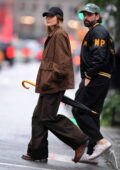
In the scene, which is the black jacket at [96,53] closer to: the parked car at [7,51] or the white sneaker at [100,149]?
the white sneaker at [100,149]

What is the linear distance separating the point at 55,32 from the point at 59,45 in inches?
6.5

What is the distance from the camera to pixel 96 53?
895cm

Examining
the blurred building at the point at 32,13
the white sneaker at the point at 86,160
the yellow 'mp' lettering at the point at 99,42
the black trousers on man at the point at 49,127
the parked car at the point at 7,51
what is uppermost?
the yellow 'mp' lettering at the point at 99,42

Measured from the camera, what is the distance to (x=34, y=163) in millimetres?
8906

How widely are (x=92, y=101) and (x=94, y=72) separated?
421mm

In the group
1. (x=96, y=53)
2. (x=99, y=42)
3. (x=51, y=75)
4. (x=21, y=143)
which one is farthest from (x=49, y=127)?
(x=21, y=143)

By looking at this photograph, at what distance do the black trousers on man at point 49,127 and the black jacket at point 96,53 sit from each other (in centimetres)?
46

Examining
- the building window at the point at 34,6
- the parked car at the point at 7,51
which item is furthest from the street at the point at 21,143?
the building window at the point at 34,6

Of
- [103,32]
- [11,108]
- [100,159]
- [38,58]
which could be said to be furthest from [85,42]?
[38,58]

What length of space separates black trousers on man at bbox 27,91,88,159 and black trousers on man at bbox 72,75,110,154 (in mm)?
193

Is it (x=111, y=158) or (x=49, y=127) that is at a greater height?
(x=49, y=127)

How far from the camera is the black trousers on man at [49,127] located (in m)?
8.87

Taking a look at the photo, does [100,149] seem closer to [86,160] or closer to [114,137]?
[86,160]

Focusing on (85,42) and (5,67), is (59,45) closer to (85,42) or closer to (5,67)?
(85,42)
